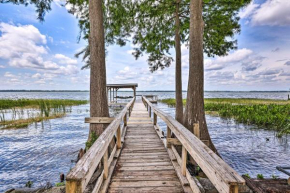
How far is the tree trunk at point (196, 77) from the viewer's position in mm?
5777

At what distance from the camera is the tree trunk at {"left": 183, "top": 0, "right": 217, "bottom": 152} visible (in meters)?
5.78

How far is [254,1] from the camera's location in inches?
320

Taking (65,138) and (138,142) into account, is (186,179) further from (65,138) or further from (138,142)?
(65,138)

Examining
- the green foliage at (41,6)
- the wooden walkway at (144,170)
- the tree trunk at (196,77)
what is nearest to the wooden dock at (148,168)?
the wooden walkway at (144,170)

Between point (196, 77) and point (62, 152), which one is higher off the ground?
point (196, 77)

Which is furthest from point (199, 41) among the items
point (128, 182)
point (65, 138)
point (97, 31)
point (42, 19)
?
point (65, 138)

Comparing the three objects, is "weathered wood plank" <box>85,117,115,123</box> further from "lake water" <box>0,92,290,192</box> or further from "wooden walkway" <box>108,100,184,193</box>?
"lake water" <box>0,92,290,192</box>

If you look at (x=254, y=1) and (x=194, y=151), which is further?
(x=254, y=1)

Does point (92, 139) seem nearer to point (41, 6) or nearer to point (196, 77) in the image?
point (196, 77)

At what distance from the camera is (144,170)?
3549 mm

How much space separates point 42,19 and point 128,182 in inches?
308

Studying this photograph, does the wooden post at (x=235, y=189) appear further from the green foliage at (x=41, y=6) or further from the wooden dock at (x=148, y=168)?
the green foliage at (x=41, y=6)

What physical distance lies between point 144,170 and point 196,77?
12.2 feet

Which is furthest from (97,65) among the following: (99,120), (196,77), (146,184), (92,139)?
(146,184)
